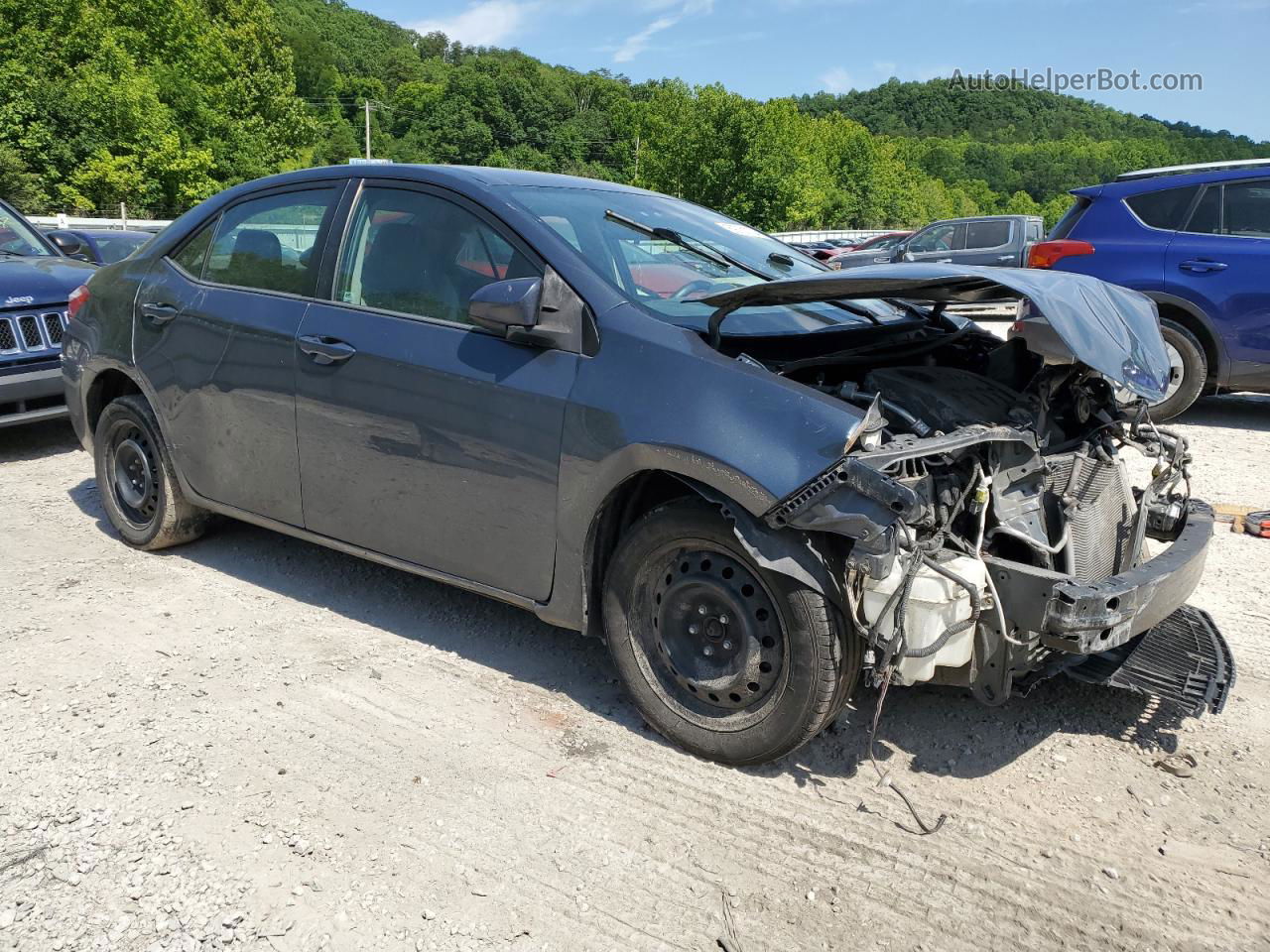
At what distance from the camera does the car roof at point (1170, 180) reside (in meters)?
7.67

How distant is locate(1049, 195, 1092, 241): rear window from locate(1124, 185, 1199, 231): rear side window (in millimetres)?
428

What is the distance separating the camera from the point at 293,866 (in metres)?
2.71

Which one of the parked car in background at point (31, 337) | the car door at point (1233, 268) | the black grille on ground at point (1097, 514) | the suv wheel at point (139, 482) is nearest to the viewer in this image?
the black grille on ground at point (1097, 514)

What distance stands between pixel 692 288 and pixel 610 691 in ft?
5.00

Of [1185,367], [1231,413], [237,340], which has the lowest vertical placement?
[1231,413]

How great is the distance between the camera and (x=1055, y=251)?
8.24 metres

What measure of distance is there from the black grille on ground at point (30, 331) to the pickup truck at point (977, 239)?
12618 millimetres

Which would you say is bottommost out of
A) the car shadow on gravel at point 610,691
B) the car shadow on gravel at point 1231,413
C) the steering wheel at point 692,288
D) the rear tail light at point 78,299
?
the car shadow on gravel at point 610,691

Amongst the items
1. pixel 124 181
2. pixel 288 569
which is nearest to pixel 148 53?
pixel 124 181

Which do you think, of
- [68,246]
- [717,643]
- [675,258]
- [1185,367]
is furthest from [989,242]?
[717,643]

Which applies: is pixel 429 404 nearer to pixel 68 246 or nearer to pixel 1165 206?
pixel 68 246

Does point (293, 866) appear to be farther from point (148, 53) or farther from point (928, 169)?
point (928, 169)

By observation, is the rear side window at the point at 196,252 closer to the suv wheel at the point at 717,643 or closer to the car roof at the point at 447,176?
the car roof at the point at 447,176

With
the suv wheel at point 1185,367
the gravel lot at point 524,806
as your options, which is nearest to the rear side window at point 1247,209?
the suv wheel at point 1185,367
